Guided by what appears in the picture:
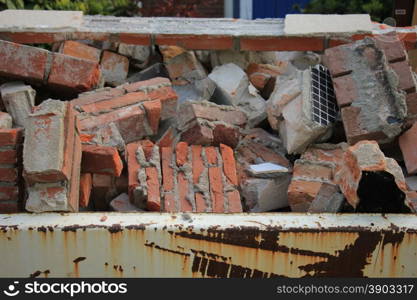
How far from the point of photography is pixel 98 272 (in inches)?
94.4

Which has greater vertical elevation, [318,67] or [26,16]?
[26,16]

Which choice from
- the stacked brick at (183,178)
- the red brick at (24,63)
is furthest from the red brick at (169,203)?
the red brick at (24,63)

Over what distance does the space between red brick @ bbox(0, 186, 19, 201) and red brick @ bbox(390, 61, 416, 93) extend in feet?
6.76

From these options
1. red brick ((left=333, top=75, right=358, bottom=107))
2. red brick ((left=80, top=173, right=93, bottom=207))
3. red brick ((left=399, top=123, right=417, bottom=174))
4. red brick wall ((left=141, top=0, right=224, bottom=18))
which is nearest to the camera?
red brick ((left=80, top=173, right=93, bottom=207))

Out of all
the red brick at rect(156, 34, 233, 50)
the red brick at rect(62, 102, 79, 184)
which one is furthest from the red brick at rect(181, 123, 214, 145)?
the red brick at rect(156, 34, 233, 50)

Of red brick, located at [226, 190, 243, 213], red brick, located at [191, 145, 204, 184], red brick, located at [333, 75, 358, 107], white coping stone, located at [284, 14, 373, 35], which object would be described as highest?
white coping stone, located at [284, 14, 373, 35]

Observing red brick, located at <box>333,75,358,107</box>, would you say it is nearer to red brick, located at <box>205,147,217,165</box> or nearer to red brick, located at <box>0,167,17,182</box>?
red brick, located at <box>205,147,217,165</box>

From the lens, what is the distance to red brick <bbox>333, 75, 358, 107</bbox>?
3.32m

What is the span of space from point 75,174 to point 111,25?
1832 millimetres

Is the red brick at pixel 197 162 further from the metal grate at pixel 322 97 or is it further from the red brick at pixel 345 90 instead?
the red brick at pixel 345 90

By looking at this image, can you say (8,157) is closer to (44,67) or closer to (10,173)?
(10,173)

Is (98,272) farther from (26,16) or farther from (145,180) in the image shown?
(26,16)

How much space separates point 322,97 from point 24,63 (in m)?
1.72

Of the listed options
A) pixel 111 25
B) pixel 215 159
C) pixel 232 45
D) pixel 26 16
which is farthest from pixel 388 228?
pixel 26 16
